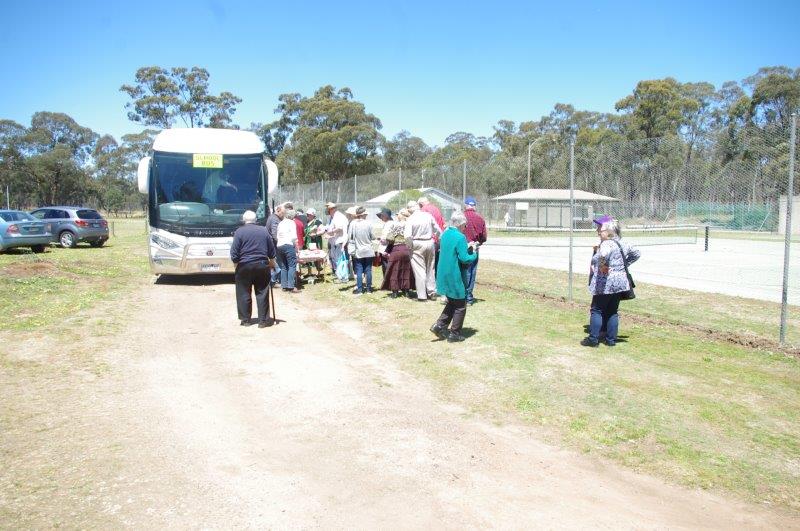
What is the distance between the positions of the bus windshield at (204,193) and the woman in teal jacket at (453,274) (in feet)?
22.3

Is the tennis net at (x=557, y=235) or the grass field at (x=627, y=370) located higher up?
the tennis net at (x=557, y=235)

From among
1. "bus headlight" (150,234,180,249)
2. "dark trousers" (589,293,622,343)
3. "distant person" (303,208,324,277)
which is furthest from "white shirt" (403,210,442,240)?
"bus headlight" (150,234,180,249)

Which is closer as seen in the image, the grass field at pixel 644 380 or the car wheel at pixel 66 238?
the grass field at pixel 644 380

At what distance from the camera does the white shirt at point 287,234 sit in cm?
1256

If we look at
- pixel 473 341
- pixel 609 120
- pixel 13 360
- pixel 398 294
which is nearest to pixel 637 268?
pixel 398 294

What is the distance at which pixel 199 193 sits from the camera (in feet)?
44.7

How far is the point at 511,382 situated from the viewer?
6688mm

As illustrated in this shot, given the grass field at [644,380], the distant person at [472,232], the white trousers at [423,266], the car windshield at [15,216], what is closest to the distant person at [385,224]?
the white trousers at [423,266]

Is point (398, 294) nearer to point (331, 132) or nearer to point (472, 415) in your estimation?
point (472, 415)

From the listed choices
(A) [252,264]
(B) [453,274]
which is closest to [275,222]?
(A) [252,264]

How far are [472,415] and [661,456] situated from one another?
1706 millimetres

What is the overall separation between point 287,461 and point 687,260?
17.3 m

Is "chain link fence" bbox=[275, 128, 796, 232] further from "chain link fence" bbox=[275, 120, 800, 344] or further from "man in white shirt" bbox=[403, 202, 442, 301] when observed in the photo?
"man in white shirt" bbox=[403, 202, 442, 301]

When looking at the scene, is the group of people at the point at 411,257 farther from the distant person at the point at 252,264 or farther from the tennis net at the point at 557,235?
the tennis net at the point at 557,235
